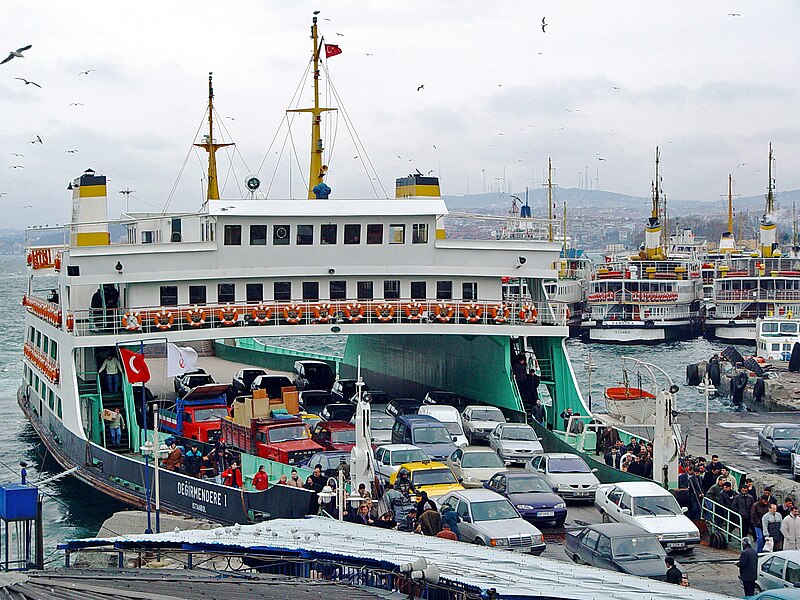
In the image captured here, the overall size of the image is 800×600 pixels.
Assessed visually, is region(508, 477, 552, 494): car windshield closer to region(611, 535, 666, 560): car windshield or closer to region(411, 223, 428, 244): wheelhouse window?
region(611, 535, 666, 560): car windshield

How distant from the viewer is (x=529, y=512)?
822 inches

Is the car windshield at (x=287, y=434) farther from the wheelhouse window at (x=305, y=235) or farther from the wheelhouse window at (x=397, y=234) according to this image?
the wheelhouse window at (x=397, y=234)

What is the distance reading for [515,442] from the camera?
87.4 ft

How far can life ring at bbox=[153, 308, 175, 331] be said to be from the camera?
29.5 meters

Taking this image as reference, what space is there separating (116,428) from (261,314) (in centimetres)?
479

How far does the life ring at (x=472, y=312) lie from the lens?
30.7 meters

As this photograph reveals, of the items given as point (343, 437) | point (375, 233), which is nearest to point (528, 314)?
point (375, 233)

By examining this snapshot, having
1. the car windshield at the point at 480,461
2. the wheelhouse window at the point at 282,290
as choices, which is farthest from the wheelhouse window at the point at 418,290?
the car windshield at the point at 480,461

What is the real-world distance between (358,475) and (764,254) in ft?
323

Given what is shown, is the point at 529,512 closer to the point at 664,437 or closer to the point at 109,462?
the point at 664,437

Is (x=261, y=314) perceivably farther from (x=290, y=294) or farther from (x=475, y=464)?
(x=475, y=464)

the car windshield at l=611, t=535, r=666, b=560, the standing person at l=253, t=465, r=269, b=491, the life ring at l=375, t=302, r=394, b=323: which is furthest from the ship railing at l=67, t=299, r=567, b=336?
the car windshield at l=611, t=535, r=666, b=560

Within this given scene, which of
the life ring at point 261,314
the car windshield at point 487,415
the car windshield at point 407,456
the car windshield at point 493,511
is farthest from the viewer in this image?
the life ring at point 261,314

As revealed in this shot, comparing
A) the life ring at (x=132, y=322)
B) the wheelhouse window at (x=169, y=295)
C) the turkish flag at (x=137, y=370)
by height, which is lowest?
the turkish flag at (x=137, y=370)
